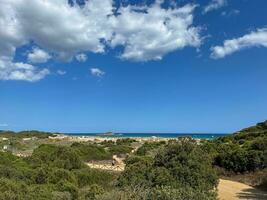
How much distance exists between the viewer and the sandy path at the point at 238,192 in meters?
17.0

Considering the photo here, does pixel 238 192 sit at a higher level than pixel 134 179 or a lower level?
lower

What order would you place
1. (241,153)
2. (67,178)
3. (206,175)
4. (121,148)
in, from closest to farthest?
1. (206,175)
2. (67,178)
3. (241,153)
4. (121,148)

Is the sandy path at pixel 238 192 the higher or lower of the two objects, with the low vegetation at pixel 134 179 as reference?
lower

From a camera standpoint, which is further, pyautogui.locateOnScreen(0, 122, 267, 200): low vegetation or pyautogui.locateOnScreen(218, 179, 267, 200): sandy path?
pyautogui.locateOnScreen(218, 179, 267, 200): sandy path

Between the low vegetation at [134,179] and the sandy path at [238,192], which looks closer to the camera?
the low vegetation at [134,179]

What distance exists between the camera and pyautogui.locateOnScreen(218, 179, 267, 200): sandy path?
17.0 meters

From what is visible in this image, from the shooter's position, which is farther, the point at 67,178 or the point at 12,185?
the point at 67,178

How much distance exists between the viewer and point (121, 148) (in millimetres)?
43656

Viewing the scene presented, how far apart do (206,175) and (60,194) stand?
527cm

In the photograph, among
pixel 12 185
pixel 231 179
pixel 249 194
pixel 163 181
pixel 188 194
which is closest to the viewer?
pixel 188 194

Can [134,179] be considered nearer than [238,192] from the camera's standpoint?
Yes

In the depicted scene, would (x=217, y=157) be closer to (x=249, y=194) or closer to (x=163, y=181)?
(x=249, y=194)

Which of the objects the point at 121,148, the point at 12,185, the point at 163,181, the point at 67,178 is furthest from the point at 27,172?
the point at 121,148

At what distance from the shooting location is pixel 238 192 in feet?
59.1
